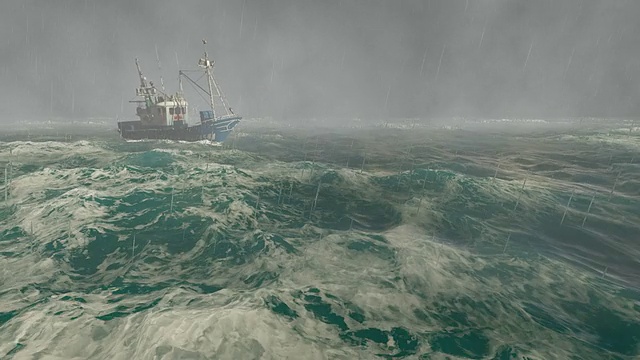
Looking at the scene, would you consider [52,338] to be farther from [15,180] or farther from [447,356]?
[15,180]

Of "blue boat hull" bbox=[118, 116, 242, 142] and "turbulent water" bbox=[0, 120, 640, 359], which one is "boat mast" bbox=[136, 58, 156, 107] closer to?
"blue boat hull" bbox=[118, 116, 242, 142]

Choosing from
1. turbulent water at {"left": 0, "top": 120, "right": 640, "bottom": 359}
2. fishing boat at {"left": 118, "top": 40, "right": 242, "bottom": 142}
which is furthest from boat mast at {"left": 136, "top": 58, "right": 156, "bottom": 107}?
turbulent water at {"left": 0, "top": 120, "right": 640, "bottom": 359}

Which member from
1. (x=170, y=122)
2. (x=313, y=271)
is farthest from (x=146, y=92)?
(x=313, y=271)

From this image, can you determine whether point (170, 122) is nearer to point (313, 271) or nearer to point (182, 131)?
point (182, 131)

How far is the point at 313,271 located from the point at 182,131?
207 feet

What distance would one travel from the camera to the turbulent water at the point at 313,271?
7527 millimetres

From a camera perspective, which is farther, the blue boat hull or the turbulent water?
the blue boat hull

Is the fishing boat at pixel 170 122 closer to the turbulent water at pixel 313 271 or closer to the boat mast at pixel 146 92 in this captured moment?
the boat mast at pixel 146 92

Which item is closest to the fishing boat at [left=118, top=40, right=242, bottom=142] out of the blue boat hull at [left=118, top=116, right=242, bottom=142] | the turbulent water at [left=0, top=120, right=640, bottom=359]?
the blue boat hull at [left=118, top=116, right=242, bottom=142]

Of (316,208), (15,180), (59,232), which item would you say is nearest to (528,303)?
(316,208)

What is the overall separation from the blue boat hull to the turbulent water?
140 feet

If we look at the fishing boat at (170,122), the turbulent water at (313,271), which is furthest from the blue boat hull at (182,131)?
the turbulent water at (313,271)

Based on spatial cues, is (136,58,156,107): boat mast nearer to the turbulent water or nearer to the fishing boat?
the fishing boat

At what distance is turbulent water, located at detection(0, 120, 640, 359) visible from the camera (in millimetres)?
7527
